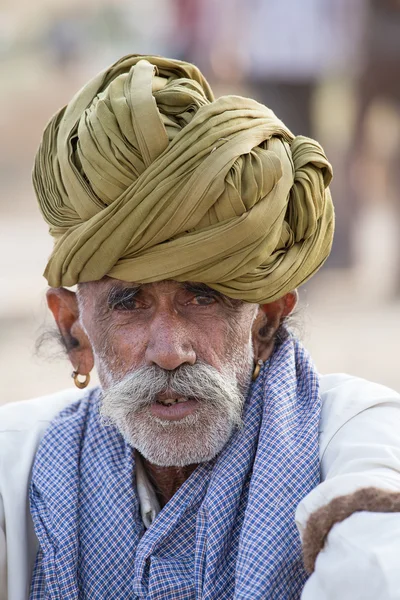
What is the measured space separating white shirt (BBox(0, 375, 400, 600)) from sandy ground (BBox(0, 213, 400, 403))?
3.65 metres

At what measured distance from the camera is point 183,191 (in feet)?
8.97

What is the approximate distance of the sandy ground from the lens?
9359 mm

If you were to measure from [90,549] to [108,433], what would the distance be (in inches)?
15.1

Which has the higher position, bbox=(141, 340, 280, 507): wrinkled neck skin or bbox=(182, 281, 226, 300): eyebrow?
bbox=(182, 281, 226, 300): eyebrow

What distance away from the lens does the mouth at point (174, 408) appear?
289 centimetres

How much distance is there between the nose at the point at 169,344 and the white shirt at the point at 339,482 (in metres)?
0.44

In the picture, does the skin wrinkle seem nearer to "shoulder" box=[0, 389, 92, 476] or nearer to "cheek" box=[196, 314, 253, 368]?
"cheek" box=[196, 314, 253, 368]

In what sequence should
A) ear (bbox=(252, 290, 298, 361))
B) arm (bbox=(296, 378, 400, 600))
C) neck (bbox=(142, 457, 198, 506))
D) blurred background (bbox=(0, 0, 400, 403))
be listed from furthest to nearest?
blurred background (bbox=(0, 0, 400, 403)), ear (bbox=(252, 290, 298, 361)), neck (bbox=(142, 457, 198, 506)), arm (bbox=(296, 378, 400, 600))

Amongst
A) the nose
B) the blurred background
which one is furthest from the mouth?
the blurred background

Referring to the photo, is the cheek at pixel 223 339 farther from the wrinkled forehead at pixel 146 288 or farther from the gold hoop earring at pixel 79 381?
the gold hoop earring at pixel 79 381

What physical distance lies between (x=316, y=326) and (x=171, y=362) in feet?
29.8

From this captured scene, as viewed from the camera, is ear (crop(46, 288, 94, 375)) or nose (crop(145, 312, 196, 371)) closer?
nose (crop(145, 312, 196, 371))

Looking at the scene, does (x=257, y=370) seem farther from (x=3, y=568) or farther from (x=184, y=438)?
(x=3, y=568)

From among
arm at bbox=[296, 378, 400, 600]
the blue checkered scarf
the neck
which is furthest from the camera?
the neck
